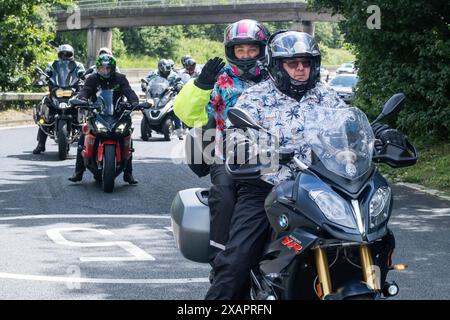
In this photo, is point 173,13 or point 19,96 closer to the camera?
point 19,96

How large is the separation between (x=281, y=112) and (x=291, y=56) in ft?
1.14

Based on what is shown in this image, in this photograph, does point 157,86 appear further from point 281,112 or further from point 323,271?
point 323,271

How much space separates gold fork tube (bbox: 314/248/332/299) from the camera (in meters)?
5.05

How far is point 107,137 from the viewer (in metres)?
13.8

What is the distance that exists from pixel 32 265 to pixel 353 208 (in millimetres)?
4344

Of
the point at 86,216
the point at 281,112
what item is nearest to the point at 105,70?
the point at 86,216

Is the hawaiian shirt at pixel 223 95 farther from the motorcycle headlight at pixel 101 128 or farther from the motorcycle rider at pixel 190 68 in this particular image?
the motorcycle rider at pixel 190 68

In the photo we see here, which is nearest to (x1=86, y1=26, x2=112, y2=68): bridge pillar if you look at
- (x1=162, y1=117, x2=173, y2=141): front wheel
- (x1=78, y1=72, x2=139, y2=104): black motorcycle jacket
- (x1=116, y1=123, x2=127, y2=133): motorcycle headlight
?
(x1=162, y1=117, x2=173, y2=141): front wheel

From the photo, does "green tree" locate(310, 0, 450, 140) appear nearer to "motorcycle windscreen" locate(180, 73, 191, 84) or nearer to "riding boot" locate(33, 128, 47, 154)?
Result: "riding boot" locate(33, 128, 47, 154)

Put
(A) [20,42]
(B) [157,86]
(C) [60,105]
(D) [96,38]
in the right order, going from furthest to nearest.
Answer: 1. (D) [96,38]
2. (A) [20,42]
3. (B) [157,86]
4. (C) [60,105]

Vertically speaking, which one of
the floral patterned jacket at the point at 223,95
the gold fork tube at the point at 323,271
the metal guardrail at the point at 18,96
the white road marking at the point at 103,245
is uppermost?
the floral patterned jacket at the point at 223,95

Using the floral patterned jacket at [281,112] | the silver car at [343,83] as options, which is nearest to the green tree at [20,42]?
the silver car at [343,83]

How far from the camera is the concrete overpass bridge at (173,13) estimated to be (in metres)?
73.2

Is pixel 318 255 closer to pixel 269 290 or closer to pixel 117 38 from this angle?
pixel 269 290
